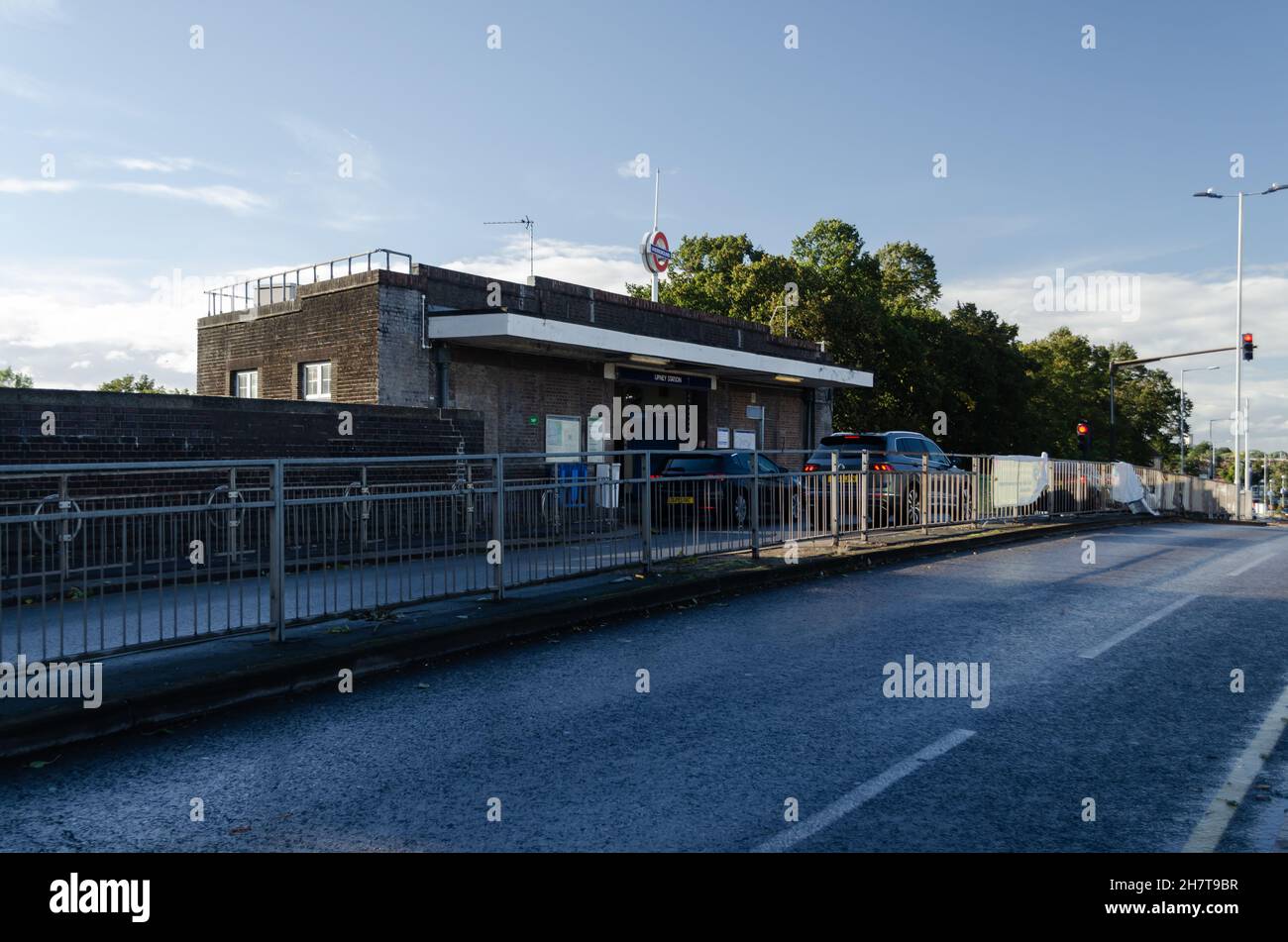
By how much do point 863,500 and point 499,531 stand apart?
7670 mm

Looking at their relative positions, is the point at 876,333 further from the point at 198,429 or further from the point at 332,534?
the point at 332,534

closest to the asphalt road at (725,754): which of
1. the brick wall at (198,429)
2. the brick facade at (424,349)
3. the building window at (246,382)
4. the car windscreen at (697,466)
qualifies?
the car windscreen at (697,466)

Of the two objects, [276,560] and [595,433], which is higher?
[595,433]

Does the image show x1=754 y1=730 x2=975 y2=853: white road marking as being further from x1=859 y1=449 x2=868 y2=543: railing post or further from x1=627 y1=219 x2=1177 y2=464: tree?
x1=627 y1=219 x2=1177 y2=464: tree

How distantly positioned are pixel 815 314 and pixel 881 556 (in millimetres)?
28901

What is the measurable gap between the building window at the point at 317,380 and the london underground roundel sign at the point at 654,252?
12.1 meters

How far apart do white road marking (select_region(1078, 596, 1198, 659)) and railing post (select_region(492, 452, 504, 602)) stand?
504cm

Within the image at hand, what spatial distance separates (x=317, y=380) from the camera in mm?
21062

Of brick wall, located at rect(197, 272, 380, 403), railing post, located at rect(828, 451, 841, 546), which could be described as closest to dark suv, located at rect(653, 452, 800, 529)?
railing post, located at rect(828, 451, 841, 546)

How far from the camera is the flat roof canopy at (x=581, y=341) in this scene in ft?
62.3

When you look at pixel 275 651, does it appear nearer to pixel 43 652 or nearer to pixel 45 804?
pixel 43 652

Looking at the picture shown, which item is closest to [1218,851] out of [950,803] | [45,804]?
[950,803]

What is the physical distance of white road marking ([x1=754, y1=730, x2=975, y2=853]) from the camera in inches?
149

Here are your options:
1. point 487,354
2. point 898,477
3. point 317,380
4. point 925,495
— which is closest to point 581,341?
point 487,354
